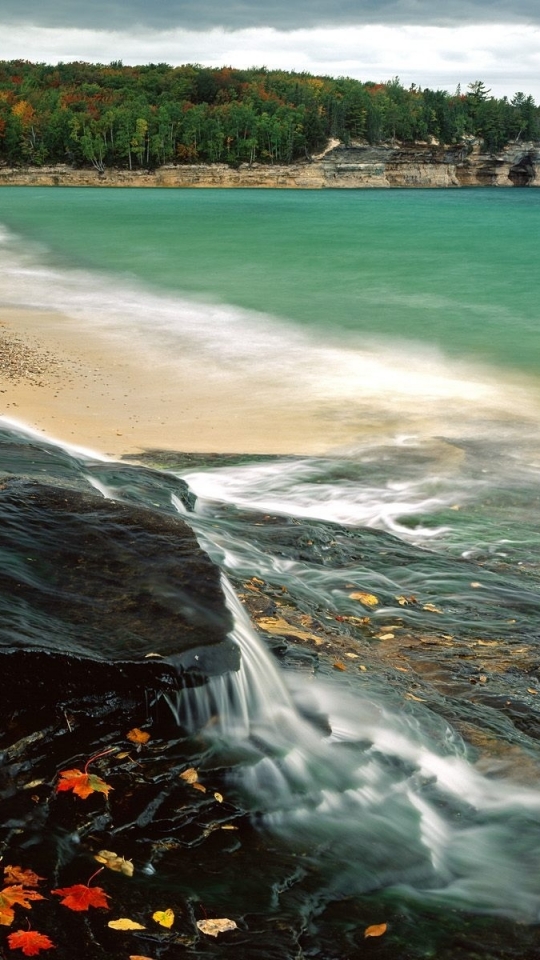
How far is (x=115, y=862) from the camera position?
3770mm

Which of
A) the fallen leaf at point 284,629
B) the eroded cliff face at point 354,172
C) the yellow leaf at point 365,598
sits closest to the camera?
the fallen leaf at point 284,629

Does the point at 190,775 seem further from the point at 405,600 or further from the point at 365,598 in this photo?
the point at 405,600

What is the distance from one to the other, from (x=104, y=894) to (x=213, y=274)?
2995 centimetres

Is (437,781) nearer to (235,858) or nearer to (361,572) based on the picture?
(235,858)

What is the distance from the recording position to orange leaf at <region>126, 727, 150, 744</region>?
4.36 metres

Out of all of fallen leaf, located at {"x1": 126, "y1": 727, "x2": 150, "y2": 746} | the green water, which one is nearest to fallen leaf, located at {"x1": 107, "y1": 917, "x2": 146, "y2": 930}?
fallen leaf, located at {"x1": 126, "y1": 727, "x2": 150, "y2": 746}

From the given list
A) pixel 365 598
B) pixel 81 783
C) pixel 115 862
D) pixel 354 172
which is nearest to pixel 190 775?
pixel 81 783

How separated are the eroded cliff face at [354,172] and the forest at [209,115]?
2639 millimetres

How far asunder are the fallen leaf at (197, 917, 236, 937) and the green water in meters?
16.5

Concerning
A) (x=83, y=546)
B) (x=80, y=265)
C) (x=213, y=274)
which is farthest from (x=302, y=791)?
(x=80, y=265)

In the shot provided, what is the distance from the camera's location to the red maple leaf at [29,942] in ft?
10.6

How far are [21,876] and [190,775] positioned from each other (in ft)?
3.08

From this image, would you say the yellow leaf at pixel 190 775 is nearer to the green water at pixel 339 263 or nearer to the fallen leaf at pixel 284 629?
the fallen leaf at pixel 284 629

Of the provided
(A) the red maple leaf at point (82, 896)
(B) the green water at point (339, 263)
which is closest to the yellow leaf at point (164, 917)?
(A) the red maple leaf at point (82, 896)
